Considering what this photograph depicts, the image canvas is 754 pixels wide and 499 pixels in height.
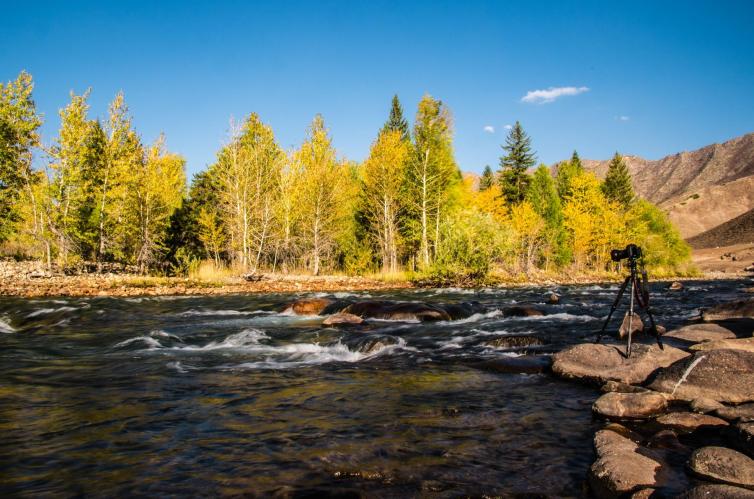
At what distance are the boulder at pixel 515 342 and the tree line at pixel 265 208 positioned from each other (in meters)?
18.7

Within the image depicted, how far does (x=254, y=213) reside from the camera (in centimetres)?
3372

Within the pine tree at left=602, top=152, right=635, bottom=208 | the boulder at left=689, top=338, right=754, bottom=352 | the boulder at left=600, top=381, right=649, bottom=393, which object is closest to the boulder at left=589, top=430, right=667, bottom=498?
the boulder at left=600, top=381, right=649, bottom=393

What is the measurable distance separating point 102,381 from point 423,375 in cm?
542

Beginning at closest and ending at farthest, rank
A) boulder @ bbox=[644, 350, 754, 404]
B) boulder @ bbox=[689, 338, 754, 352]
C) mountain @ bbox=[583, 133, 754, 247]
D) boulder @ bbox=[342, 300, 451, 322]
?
boulder @ bbox=[644, 350, 754, 404] < boulder @ bbox=[689, 338, 754, 352] < boulder @ bbox=[342, 300, 451, 322] < mountain @ bbox=[583, 133, 754, 247]

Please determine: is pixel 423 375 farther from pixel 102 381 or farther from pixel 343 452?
pixel 102 381

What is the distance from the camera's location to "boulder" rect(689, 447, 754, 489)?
3693 millimetres

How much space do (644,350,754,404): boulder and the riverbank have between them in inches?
833

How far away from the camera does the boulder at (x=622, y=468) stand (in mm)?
3775

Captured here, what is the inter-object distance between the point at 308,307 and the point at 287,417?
11.2 m

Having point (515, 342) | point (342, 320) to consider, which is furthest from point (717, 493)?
point (342, 320)

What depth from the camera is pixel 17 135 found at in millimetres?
30297

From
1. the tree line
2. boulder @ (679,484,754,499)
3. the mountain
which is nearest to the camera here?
boulder @ (679,484,754,499)

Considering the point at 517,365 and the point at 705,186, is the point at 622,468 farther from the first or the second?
the point at 705,186

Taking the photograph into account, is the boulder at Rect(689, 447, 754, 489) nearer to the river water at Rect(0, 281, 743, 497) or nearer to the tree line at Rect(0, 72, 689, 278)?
the river water at Rect(0, 281, 743, 497)
